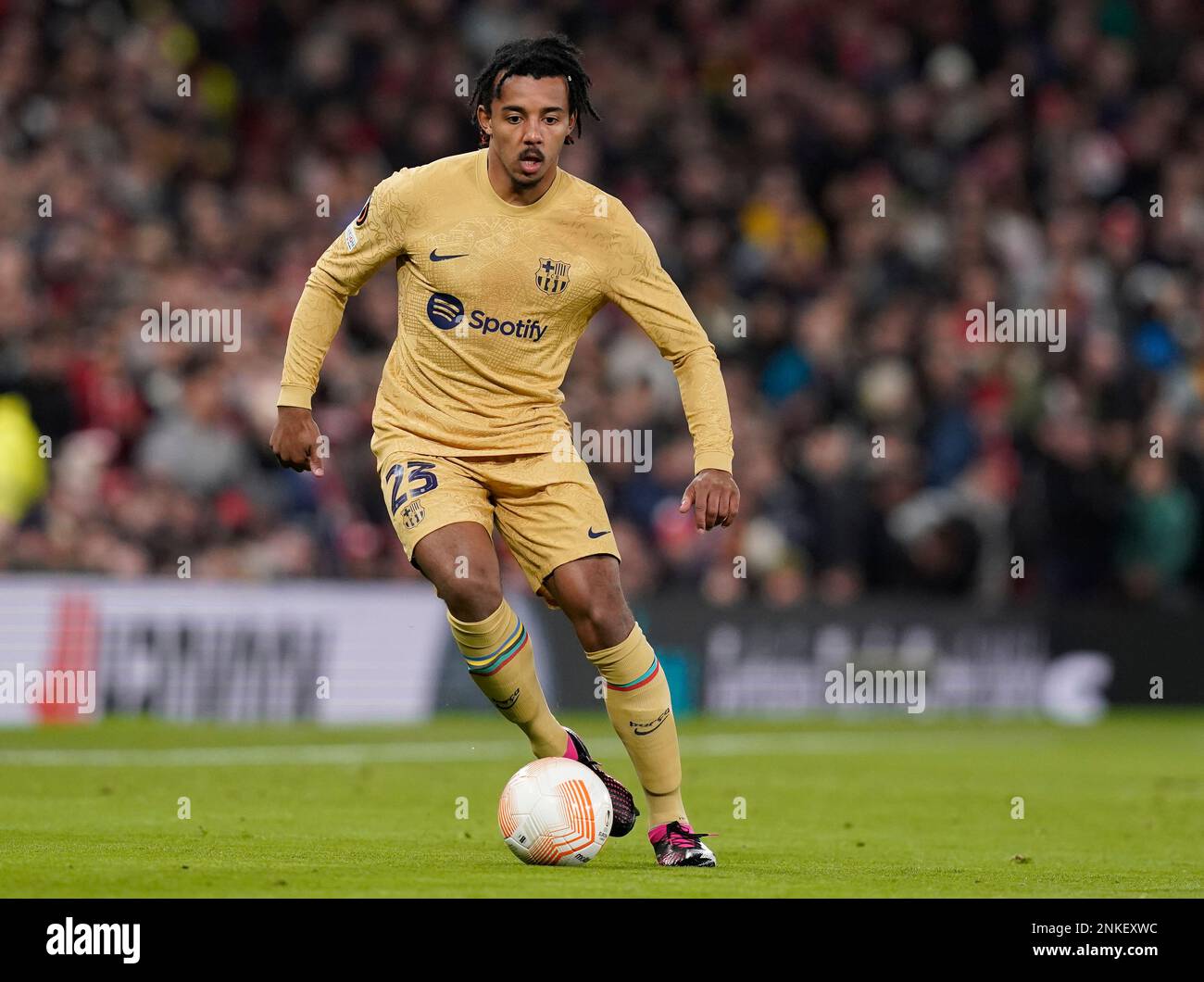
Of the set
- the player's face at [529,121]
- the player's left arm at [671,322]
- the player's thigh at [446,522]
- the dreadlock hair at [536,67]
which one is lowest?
the player's thigh at [446,522]

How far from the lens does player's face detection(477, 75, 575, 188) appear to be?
8.35 meters

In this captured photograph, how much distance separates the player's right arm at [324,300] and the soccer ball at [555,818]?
1435 mm

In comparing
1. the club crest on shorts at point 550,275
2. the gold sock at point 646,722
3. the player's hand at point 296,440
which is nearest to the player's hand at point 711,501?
the gold sock at point 646,722

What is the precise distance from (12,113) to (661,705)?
→ 37.8 ft

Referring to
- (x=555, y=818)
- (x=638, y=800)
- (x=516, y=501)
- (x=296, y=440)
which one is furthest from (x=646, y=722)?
(x=638, y=800)

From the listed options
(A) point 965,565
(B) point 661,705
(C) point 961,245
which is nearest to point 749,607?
(A) point 965,565

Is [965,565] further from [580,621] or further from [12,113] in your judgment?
[580,621]

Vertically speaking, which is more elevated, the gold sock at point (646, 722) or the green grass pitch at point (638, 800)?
the gold sock at point (646, 722)

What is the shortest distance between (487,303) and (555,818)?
195 centimetres

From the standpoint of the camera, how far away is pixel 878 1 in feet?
76.5

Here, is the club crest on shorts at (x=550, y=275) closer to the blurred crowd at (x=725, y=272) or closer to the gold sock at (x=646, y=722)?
the gold sock at (x=646, y=722)

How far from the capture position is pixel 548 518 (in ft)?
28.1

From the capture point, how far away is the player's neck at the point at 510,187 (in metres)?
8.55

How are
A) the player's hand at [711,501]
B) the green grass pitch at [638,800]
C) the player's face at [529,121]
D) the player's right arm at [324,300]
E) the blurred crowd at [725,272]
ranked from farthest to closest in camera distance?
the blurred crowd at [725,272]
the player's right arm at [324,300]
the player's face at [529,121]
the player's hand at [711,501]
the green grass pitch at [638,800]
